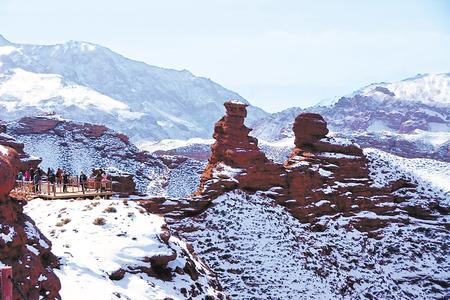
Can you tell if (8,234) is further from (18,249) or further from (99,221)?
(99,221)

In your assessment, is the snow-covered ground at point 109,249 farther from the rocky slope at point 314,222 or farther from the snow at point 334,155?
the snow at point 334,155

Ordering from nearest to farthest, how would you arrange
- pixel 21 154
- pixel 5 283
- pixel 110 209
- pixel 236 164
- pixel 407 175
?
pixel 5 283 → pixel 110 209 → pixel 21 154 → pixel 236 164 → pixel 407 175

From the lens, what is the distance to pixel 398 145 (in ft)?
517

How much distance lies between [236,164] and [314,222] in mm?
7524

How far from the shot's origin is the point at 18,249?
17.4 m

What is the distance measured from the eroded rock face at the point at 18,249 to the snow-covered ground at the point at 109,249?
1.61 m

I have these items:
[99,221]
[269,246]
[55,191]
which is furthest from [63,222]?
[269,246]

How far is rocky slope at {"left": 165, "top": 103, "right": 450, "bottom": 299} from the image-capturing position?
138ft

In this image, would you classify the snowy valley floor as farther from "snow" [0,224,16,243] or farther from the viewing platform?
"snow" [0,224,16,243]

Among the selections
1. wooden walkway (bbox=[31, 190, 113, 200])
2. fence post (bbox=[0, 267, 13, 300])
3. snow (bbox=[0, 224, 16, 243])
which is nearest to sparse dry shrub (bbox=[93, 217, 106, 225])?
wooden walkway (bbox=[31, 190, 113, 200])

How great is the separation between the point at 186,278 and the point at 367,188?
98.8 ft

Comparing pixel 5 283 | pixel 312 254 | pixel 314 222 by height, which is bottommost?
pixel 312 254

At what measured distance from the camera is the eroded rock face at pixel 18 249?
1681cm

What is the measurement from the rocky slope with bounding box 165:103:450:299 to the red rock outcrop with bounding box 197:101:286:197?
0.26ft
